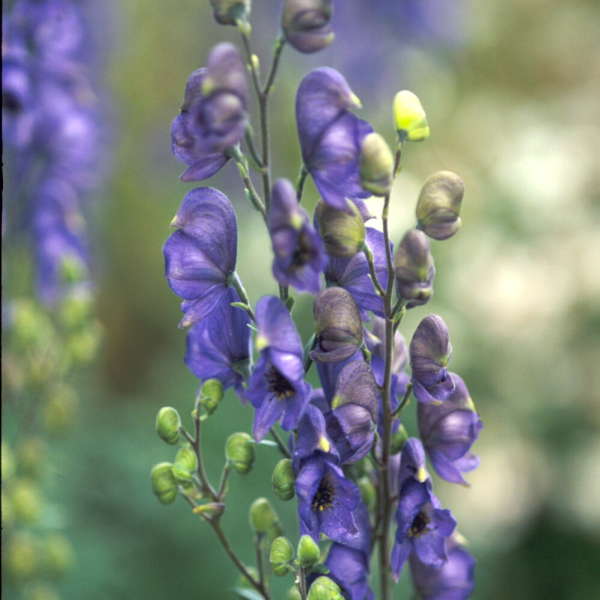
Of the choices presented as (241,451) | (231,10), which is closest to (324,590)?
(241,451)

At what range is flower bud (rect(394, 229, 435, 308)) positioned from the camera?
30.0 inches

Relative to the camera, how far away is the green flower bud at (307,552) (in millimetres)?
767

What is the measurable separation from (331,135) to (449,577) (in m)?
0.48

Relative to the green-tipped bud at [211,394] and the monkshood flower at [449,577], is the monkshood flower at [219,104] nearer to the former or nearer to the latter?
the green-tipped bud at [211,394]

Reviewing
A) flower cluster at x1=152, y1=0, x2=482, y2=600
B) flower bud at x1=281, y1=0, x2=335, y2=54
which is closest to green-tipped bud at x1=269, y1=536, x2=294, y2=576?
flower cluster at x1=152, y1=0, x2=482, y2=600

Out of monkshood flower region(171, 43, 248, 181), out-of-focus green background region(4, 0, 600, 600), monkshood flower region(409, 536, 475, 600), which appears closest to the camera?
monkshood flower region(171, 43, 248, 181)

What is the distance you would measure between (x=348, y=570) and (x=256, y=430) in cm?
18

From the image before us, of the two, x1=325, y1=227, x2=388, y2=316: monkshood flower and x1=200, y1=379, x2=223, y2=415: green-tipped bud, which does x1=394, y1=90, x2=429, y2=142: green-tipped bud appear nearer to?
x1=325, y1=227, x2=388, y2=316: monkshood flower

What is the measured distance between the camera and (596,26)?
4742 millimetres

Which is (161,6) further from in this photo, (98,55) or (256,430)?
(256,430)

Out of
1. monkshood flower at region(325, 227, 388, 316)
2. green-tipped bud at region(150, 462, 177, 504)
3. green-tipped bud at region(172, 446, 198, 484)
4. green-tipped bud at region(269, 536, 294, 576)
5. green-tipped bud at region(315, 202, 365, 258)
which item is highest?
green-tipped bud at region(315, 202, 365, 258)

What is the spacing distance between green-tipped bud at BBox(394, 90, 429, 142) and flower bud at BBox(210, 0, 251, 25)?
0.49ft

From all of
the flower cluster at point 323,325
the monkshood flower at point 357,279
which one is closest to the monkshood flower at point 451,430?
the flower cluster at point 323,325

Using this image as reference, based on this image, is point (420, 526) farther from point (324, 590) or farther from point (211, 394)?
point (211, 394)
